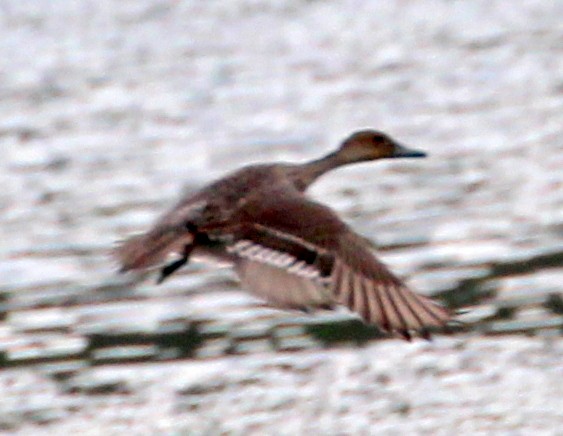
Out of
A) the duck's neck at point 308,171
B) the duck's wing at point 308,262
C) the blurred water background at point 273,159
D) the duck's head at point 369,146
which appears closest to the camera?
the duck's wing at point 308,262

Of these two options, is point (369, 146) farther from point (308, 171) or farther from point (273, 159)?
point (273, 159)

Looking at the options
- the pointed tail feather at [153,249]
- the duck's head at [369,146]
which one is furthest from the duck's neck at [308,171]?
the pointed tail feather at [153,249]

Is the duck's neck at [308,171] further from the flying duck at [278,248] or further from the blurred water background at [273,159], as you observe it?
the blurred water background at [273,159]

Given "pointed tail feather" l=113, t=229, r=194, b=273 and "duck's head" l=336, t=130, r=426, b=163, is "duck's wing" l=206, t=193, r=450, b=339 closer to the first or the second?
"pointed tail feather" l=113, t=229, r=194, b=273

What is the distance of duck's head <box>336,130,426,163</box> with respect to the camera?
956 centimetres

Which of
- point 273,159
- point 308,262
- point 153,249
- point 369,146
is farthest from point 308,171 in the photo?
point 273,159

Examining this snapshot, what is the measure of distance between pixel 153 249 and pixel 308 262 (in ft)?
2.18

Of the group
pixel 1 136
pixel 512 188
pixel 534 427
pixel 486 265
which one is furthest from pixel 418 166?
pixel 534 427

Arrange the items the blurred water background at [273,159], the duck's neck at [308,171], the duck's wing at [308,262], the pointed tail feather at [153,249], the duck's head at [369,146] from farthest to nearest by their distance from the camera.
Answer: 1. the blurred water background at [273,159]
2. the duck's head at [369,146]
3. the duck's neck at [308,171]
4. the pointed tail feather at [153,249]
5. the duck's wing at [308,262]

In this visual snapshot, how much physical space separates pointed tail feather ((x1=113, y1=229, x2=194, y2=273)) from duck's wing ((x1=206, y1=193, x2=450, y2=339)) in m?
0.17

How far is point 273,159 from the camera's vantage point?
45.5 feet

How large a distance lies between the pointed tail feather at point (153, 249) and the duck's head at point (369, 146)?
4.79 feet

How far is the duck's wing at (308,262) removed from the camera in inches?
310

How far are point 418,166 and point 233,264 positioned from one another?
230 inches
